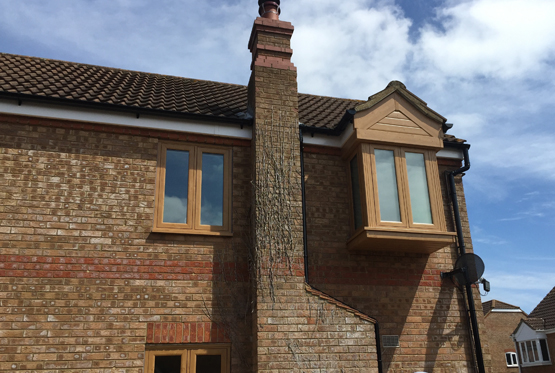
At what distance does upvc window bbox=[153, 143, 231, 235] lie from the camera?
7941mm

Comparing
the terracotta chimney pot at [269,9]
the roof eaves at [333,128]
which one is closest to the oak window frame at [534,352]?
the roof eaves at [333,128]

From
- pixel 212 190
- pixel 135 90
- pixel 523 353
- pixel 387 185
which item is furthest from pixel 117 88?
pixel 523 353

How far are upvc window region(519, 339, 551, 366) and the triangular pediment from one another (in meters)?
26.0

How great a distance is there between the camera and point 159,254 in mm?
7574

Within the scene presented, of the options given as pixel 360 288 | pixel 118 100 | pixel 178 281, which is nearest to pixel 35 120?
pixel 118 100

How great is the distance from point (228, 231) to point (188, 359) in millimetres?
2071

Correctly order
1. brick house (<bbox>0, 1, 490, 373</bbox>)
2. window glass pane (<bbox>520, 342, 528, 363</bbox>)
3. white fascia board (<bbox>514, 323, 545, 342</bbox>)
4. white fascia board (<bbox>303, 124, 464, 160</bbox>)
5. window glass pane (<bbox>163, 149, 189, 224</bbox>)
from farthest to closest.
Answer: window glass pane (<bbox>520, 342, 528, 363</bbox>) → white fascia board (<bbox>514, 323, 545, 342</bbox>) → white fascia board (<bbox>303, 124, 464, 160</bbox>) → window glass pane (<bbox>163, 149, 189, 224</bbox>) → brick house (<bbox>0, 1, 490, 373</bbox>)

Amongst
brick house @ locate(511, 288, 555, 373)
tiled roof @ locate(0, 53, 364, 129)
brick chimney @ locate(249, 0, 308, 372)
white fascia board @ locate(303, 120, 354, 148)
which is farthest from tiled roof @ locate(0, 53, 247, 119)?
brick house @ locate(511, 288, 555, 373)

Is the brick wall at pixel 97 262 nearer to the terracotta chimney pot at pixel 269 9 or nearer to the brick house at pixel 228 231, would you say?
the brick house at pixel 228 231

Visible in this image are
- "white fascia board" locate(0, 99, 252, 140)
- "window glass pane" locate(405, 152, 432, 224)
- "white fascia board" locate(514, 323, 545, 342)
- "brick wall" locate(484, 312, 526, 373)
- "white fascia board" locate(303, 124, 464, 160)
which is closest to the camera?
"white fascia board" locate(0, 99, 252, 140)

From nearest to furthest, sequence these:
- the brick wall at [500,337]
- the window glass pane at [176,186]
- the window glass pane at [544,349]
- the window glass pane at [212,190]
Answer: the window glass pane at [176,186]
the window glass pane at [212,190]
the window glass pane at [544,349]
the brick wall at [500,337]

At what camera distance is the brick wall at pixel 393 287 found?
26.8 ft

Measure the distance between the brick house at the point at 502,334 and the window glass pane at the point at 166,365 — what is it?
37188 millimetres

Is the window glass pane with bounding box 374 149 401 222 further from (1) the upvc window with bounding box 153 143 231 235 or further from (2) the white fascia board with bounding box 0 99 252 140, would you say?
(1) the upvc window with bounding box 153 143 231 235
